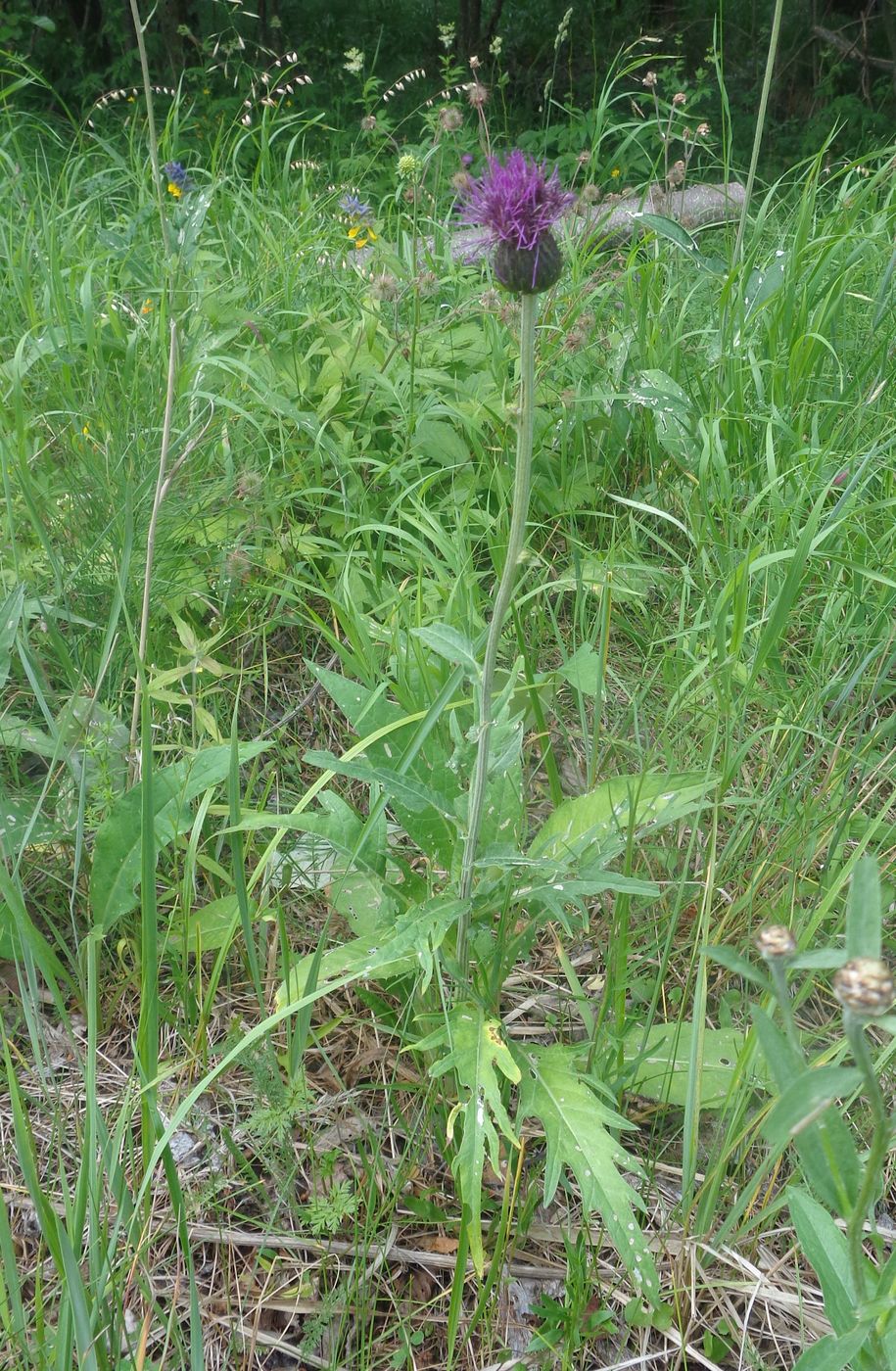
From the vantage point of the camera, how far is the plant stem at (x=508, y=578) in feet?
3.19

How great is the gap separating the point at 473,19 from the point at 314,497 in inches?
287

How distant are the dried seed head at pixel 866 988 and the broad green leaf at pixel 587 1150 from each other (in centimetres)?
60

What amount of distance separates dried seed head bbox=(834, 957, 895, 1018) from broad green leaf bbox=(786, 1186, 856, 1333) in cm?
45

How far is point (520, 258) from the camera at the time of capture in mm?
978

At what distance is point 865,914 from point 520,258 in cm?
68

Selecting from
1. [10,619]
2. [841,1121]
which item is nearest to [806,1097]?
[841,1121]

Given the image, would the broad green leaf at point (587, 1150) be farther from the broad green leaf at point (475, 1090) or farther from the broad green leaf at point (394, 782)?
the broad green leaf at point (394, 782)

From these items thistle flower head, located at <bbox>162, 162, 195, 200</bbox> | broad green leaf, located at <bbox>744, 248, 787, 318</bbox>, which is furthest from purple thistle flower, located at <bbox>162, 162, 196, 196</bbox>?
broad green leaf, located at <bbox>744, 248, 787, 318</bbox>

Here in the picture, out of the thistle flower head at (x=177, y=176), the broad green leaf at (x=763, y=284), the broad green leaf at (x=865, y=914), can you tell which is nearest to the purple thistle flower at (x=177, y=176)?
the thistle flower head at (x=177, y=176)

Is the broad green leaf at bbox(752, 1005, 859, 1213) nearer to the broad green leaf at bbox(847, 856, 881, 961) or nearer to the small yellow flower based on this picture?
the broad green leaf at bbox(847, 856, 881, 961)

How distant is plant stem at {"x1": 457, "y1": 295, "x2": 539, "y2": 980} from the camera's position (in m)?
0.97

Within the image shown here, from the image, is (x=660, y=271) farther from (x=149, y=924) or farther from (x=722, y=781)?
(x=149, y=924)

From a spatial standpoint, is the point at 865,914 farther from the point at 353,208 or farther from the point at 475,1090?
the point at 353,208

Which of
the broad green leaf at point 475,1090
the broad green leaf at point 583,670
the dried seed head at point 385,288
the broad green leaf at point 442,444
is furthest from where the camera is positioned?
the dried seed head at point 385,288
